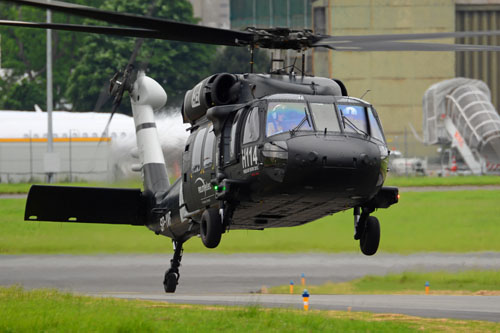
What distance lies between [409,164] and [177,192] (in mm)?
38704

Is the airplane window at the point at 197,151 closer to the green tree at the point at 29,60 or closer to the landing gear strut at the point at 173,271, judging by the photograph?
the landing gear strut at the point at 173,271

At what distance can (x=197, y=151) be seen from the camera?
18953mm

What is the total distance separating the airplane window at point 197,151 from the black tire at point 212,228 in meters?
1.51

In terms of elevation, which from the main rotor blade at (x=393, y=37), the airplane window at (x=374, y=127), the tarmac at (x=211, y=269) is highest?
the main rotor blade at (x=393, y=37)

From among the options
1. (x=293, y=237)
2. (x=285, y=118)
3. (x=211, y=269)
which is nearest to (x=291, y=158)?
(x=285, y=118)

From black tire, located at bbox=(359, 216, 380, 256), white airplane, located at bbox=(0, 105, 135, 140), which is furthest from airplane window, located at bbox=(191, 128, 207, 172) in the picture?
white airplane, located at bbox=(0, 105, 135, 140)

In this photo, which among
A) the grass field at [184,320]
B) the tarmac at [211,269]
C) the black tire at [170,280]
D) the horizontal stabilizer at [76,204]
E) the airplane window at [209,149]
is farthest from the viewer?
the tarmac at [211,269]

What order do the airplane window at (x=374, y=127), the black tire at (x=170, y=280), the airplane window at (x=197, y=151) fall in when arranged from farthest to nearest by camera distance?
the black tire at (x=170, y=280), the airplane window at (x=197, y=151), the airplane window at (x=374, y=127)

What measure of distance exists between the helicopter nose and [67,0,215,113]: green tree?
50.7 metres

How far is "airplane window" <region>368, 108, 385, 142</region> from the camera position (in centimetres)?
1669

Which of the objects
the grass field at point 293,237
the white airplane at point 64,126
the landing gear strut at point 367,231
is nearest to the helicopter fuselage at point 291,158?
the landing gear strut at point 367,231

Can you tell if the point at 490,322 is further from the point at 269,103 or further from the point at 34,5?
the point at 34,5

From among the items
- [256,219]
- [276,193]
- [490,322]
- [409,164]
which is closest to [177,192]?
[256,219]

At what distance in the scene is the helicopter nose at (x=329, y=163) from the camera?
619 inches
